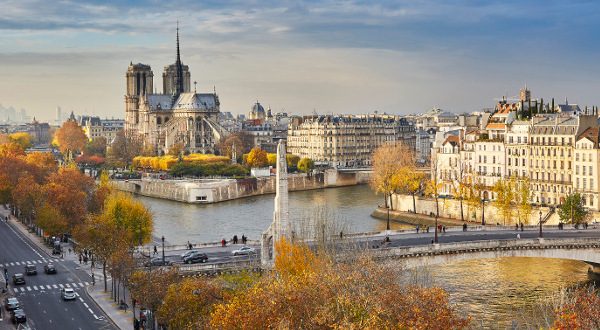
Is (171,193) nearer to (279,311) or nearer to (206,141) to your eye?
(206,141)

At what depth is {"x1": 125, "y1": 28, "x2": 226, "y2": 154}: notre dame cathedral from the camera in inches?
6402

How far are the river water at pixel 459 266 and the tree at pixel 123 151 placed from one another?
51870 mm

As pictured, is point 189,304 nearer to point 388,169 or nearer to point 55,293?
point 55,293

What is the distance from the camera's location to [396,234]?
56469 millimetres

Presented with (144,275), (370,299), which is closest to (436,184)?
(144,275)

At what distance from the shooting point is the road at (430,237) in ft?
164

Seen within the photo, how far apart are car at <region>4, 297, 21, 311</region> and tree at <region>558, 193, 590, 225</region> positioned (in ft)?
121

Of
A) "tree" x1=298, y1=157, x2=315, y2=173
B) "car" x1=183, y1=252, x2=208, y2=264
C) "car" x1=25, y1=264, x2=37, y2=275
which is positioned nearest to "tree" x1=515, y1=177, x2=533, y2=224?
"car" x1=183, y1=252, x2=208, y2=264

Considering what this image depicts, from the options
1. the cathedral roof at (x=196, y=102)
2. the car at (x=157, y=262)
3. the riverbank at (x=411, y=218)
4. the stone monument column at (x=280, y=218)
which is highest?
the cathedral roof at (x=196, y=102)

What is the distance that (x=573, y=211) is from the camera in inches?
2537

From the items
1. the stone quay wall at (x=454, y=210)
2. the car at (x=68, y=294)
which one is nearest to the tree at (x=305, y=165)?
the stone quay wall at (x=454, y=210)

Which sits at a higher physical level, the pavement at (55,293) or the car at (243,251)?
the car at (243,251)

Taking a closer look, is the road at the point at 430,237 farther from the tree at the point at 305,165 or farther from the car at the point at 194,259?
the tree at the point at 305,165

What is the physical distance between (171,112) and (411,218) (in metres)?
103
